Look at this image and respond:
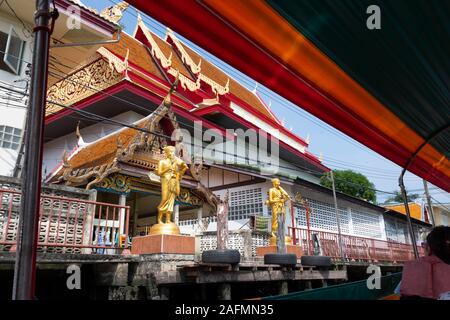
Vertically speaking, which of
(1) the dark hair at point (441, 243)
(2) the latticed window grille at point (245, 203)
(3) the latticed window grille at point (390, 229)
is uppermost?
(2) the latticed window grille at point (245, 203)

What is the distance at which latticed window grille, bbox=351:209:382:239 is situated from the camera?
731 inches

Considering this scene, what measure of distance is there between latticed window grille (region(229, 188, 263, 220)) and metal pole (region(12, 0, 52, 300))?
41.8 feet

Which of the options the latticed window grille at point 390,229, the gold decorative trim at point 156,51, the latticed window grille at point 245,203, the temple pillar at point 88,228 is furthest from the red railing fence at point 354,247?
the gold decorative trim at point 156,51

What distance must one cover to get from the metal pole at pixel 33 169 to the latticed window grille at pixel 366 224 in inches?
723

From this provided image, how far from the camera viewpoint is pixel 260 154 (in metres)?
18.8

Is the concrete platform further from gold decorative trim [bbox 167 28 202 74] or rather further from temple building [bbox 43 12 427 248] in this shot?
gold decorative trim [bbox 167 28 202 74]

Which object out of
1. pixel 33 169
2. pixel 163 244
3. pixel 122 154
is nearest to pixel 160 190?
pixel 122 154

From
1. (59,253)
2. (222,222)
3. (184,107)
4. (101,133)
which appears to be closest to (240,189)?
(184,107)

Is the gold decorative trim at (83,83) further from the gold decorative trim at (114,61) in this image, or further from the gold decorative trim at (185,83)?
the gold decorative trim at (185,83)

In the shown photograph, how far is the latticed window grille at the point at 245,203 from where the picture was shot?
14.2m

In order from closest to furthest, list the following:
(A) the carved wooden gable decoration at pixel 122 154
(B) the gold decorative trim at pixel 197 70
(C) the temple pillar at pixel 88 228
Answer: (C) the temple pillar at pixel 88 228, (A) the carved wooden gable decoration at pixel 122 154, (B) the gold decorative trim at pixel 197 70

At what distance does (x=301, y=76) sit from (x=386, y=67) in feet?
2.15

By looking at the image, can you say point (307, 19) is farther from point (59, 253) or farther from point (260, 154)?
point (260, 154)

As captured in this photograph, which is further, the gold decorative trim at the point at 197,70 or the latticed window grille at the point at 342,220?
the gold decorative trim at the point at 197,70
